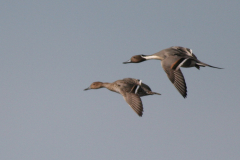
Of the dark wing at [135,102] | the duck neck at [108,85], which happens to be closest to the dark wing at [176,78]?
the dark wing at [135,102]

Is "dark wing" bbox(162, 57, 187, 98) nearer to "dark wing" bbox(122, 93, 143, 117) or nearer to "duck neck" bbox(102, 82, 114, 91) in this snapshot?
"dark wing" bbox(122, 93, 143, 117)

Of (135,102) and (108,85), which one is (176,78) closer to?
(135,102)

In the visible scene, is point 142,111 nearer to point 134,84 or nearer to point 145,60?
point 134,84

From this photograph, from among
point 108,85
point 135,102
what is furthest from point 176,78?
point 108,85

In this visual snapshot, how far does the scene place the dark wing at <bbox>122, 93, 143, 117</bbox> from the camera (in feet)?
67.3

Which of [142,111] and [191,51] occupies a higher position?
[191,51]

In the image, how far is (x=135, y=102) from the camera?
68.5 ft

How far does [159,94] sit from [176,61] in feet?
6.05

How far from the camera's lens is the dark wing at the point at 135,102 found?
20.5m

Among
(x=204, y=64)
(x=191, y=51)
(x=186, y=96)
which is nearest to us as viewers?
(x=186, y=96)

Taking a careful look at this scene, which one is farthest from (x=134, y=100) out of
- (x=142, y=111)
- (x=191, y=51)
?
(x=191, y=51)

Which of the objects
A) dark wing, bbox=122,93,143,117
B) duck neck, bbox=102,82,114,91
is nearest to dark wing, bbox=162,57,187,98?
dark wing, bbox=122,93,143,117

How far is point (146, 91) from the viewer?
2206cm

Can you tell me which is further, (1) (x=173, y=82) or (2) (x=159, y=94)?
(2) (x=159, y=94)
